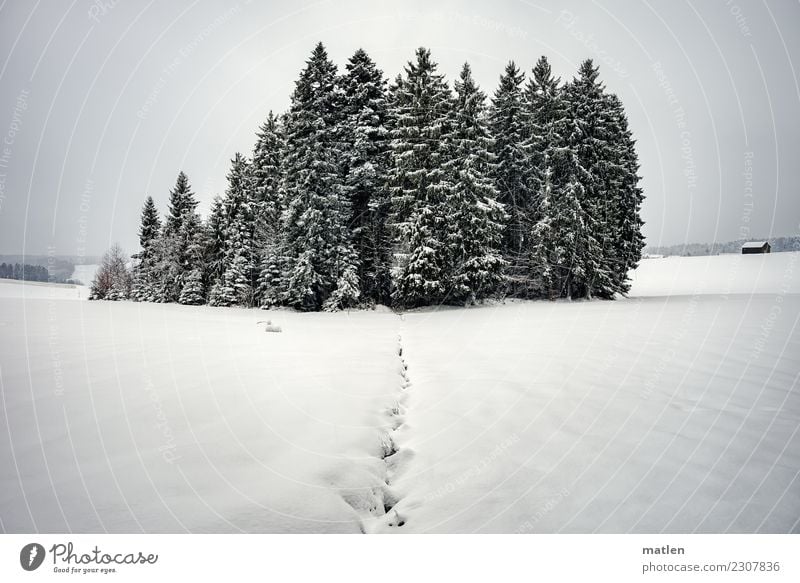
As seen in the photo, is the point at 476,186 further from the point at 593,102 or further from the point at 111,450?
the point at 111,450

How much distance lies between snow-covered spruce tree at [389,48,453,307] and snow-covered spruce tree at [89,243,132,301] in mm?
49086

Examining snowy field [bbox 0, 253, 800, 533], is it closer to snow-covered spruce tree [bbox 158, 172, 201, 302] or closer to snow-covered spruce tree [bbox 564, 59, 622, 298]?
snow-covered spruce tree [bbox 564, 59, 622, 298]

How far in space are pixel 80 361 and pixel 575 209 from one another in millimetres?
25446

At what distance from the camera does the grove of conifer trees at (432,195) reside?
2233 centimetres

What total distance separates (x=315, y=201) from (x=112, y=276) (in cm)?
5493

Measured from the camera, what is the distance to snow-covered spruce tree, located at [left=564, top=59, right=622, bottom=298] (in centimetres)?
2459

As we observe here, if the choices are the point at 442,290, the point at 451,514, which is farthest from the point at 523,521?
the point at 442,290

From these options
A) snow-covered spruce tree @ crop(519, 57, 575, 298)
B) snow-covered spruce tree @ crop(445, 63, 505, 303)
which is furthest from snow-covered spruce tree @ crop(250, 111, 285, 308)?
snow-covered spruce tree @ crop(519, 57, 575, 298)

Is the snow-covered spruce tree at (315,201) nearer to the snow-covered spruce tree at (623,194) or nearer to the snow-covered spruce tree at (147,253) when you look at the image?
the snow-covered spruce tree at (623,194)

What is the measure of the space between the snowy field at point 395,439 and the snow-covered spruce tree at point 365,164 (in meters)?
16.8

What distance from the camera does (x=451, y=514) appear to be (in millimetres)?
2752

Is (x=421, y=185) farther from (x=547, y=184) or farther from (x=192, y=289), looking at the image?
(x=192, y=289)

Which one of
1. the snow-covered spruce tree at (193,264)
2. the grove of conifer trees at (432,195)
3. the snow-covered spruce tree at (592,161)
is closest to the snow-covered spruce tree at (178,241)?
the snow-covered spruce tree at (193,264)

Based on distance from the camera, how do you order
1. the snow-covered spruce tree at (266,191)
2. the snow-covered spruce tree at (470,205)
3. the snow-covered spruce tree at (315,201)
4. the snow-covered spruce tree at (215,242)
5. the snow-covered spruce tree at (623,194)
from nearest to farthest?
1. the snow-covered spruce tree at (470,205)
2. the snow-covered spruce tree at (315,201)
3. the snow-covered spruce tree at (623,194)
4. the snow-covered spruce tree at (266,191)
5. the snow-covered spruce tree at (215,242)
